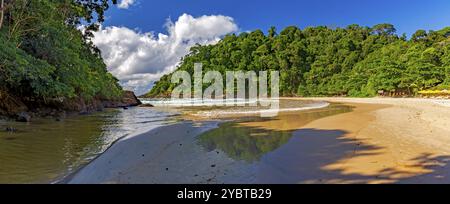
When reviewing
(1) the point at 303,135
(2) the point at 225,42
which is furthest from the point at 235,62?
(1) the point at 303,135

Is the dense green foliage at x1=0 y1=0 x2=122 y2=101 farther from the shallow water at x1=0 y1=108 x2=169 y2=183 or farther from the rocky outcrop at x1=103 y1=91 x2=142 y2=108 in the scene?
the rocky outcrop at x1=103 y1=91 x2=142 y2=108

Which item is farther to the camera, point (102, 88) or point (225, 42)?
point (225, 42)

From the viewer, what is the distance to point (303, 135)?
31.8 feet

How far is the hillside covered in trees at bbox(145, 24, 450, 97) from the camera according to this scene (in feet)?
199

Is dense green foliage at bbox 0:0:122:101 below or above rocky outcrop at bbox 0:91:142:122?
above

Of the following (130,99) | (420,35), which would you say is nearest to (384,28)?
(420,35)

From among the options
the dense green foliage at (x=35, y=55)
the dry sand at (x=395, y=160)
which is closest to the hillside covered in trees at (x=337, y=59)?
the dry sand at (x=395, y=160)

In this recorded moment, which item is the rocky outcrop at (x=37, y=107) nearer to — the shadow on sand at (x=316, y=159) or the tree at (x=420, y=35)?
the shadow on sand at (x=316, y=159)

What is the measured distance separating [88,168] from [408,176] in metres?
5.57

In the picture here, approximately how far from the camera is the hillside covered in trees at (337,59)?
6066 cm

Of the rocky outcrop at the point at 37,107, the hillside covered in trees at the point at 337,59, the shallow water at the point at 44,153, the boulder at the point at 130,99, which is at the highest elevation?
the hillside covered in trees at the point at 337,59

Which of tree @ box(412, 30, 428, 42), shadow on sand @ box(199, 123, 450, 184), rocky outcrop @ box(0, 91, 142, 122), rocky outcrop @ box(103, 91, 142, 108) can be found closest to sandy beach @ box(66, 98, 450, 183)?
shadow on sand @ box(199, 123, 450, 184)
